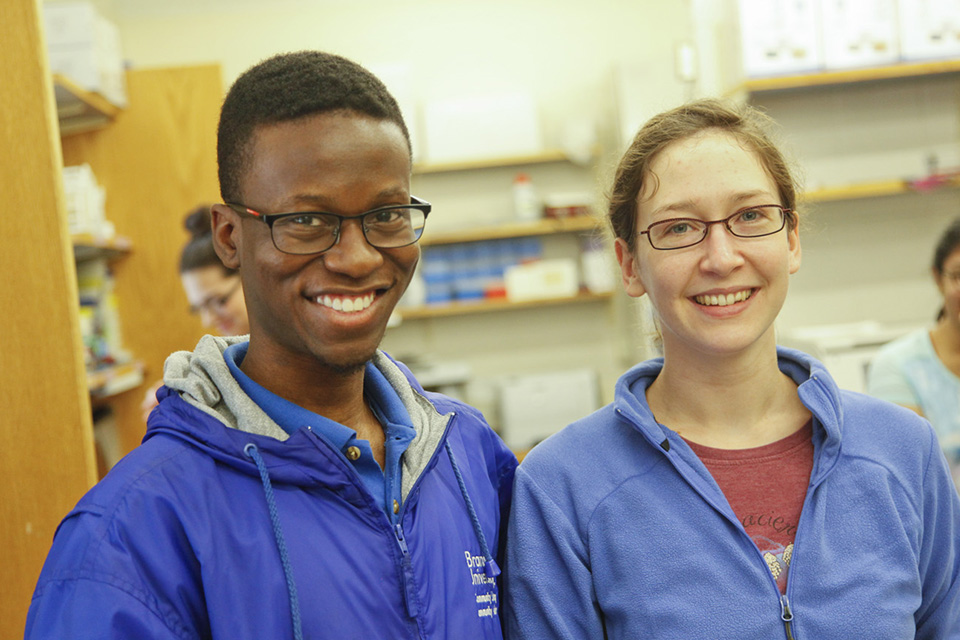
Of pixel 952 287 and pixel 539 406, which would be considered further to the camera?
pixel 539 406

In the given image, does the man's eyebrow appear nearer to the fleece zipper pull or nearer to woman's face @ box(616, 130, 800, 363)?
the fleece zipper pull

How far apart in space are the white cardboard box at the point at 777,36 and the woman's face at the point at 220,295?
244cm

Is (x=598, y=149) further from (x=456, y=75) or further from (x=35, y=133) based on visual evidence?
(x=35, y=133)

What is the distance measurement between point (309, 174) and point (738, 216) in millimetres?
623

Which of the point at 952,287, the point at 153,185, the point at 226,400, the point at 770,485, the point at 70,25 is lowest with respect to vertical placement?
the point at 770,485

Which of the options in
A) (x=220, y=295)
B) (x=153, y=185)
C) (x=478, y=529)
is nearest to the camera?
(x=478, y=529)

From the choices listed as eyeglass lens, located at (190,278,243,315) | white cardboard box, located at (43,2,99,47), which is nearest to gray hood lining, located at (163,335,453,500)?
eyeglass lens, located at (190,278,243,315)

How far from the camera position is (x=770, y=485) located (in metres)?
1.17

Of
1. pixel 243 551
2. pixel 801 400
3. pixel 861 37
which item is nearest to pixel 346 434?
pixel 243 551

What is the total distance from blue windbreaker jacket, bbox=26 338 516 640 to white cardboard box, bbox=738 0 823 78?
3.18m

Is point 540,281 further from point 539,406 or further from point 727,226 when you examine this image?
point 727,226

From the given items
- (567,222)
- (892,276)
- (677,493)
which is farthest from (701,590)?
(567,222)

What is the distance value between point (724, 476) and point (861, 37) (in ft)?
10.7

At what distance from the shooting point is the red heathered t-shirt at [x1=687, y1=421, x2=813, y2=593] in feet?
3.70
